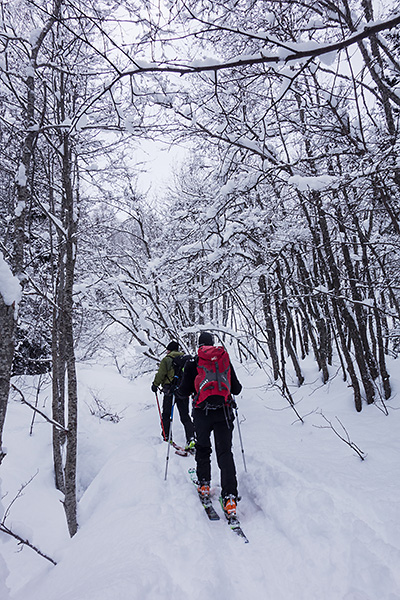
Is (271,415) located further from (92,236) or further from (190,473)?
Answer: (92,236)

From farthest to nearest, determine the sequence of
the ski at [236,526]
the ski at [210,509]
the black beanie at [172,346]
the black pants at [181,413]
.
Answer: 1. the black beanie at [172,346]
2. the black pants at [181,413]
3. the ski at [210,509]
4. the ski at [236,526]

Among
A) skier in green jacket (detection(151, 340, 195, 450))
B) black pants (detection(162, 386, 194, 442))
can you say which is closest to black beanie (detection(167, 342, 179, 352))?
skier in green jacket (detection(151, 340, 195, 450))

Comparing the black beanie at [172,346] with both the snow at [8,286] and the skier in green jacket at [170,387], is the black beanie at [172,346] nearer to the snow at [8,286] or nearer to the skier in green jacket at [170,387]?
the skier in green jacket at [170,387]

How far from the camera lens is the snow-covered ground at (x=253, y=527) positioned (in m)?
2.15

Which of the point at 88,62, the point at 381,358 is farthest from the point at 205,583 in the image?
the point at 88,62

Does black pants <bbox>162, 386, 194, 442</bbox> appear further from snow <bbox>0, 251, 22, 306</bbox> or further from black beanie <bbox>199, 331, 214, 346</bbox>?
snow <bbox>0, 251, 22, 306</bbox>

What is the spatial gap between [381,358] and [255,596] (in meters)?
4.45

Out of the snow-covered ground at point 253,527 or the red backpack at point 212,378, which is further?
the red backpack at point 212,378

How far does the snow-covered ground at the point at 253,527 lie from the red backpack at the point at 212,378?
1.12 metres

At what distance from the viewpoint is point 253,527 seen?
3029 mm

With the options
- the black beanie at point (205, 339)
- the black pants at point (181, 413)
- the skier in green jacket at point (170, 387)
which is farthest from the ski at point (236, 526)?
the black pants at point (181, 413)

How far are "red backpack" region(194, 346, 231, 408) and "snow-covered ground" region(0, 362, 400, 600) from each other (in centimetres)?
112

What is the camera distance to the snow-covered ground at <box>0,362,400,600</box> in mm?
2150

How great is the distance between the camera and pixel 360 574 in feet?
7.02
